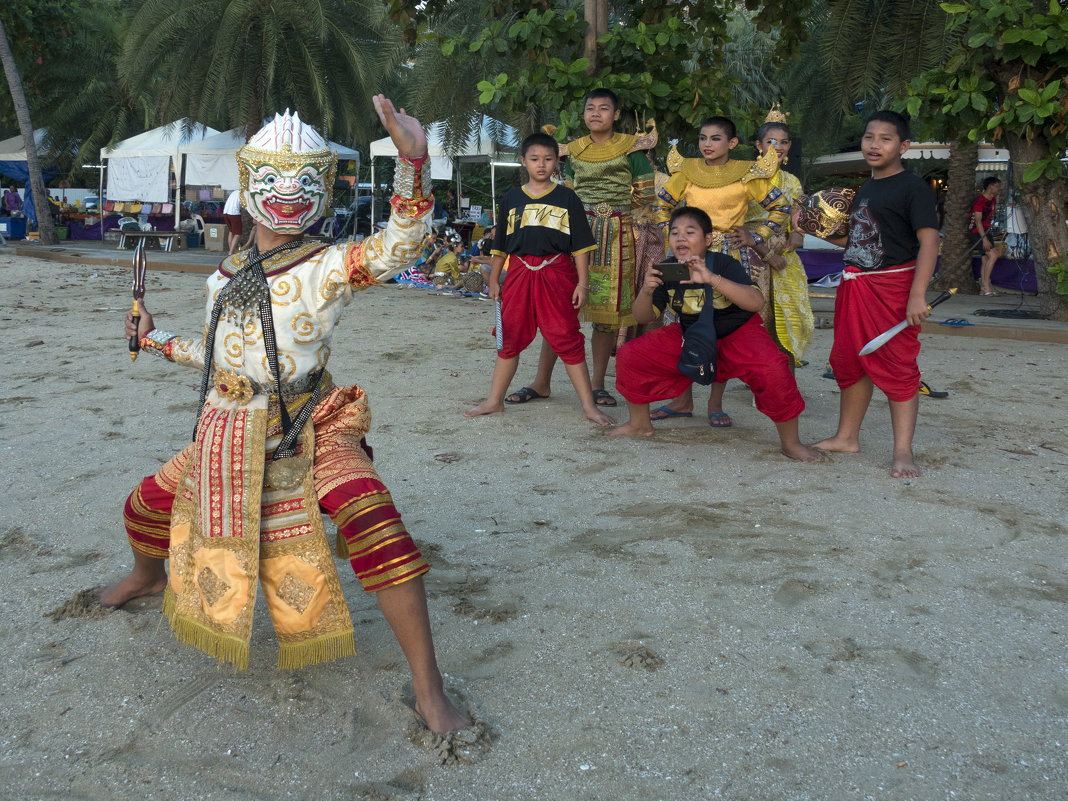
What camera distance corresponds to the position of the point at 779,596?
3.43 metres

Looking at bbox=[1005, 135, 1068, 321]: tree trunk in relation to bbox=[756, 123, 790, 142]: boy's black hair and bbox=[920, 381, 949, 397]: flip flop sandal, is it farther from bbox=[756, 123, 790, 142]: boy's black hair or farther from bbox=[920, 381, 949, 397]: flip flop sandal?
bbox=[756, 123, 790, 142]: boy's black hair

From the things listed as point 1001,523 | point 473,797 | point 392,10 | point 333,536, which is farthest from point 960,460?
point 392,10

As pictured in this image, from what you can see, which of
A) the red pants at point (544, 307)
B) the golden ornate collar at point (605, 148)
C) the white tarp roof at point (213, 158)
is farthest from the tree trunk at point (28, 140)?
the red pants at point (544, 307)

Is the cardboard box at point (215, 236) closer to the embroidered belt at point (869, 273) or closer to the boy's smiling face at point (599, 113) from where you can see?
the boy's smiling face at point (599, 113)

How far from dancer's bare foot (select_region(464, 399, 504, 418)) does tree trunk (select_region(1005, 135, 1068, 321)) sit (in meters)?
6.14

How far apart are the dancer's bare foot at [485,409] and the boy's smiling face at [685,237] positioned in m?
1.80

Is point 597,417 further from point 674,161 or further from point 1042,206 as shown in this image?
point 1042,206

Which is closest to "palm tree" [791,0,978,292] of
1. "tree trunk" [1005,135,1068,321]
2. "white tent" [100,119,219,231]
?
"tree trunk" [1005,135,1068,321]

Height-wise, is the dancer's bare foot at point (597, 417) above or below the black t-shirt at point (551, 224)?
Result: below

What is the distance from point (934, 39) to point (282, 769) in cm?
1292

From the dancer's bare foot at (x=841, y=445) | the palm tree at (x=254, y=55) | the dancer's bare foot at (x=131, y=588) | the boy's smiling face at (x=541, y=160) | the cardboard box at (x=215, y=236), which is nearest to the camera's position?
the dancer's bare foot at (x=131, y=588)

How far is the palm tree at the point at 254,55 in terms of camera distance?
17766 millimetres

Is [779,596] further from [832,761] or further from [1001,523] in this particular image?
[1001,523]

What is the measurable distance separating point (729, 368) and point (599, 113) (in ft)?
6.63
